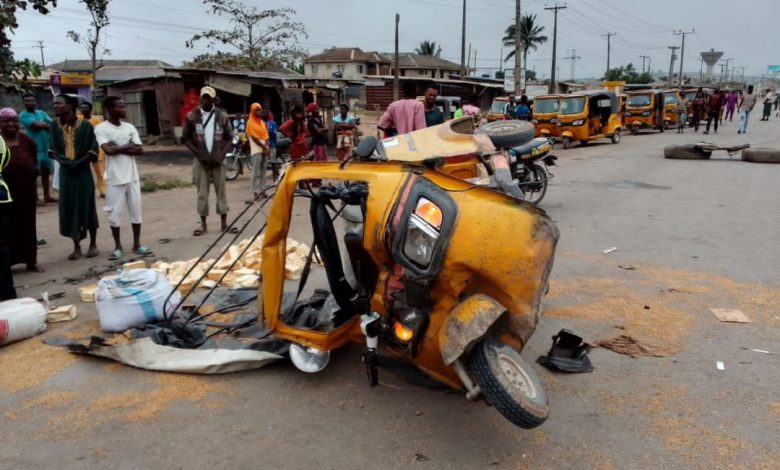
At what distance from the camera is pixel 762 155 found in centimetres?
1475

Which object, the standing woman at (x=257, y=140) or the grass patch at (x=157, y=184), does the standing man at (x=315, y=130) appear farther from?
the grass patch at (x=157, y=184)

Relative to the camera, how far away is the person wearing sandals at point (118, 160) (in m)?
6.37

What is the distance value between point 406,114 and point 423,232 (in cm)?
451

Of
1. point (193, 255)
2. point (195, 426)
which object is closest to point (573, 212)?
point (193, 255)

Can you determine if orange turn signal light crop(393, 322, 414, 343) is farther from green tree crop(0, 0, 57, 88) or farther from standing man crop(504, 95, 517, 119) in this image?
standing man crop(504, 95, 517, 119)

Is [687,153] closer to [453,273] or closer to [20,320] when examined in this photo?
[453,273]

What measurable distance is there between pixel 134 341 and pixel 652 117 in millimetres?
26726

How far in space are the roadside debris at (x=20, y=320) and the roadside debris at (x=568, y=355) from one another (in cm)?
367

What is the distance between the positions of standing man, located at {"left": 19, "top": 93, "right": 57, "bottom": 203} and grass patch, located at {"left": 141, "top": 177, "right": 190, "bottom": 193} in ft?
6.25

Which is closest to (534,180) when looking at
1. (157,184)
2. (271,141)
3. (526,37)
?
(271,141)

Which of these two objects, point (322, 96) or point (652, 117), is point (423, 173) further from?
point (652, 117)

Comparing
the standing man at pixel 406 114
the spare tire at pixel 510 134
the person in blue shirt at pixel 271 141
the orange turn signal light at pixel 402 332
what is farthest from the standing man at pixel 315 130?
the orange turn signal light at pixel 402 332

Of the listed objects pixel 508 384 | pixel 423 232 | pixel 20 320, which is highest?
pixel 423 232

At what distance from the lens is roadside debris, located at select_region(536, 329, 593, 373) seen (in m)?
3.78
